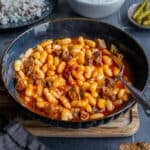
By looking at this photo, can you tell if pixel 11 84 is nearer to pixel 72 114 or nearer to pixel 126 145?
pixel 72 114

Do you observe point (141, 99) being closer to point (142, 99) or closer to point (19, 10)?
point (142, 99)

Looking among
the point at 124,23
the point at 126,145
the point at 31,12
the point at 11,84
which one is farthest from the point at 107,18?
the point at 126,145

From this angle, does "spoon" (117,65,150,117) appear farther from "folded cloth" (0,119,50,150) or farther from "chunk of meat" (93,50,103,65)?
"folded cloth" (0,119,50,150)

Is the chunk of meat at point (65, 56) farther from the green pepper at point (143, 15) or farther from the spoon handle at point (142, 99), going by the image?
the green pepper at point (143, 15)

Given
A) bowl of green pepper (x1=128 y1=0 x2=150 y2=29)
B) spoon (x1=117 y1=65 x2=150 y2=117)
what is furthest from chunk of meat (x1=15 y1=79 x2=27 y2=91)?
bowl of green pepper (x1=128 y1=0 x2=150 y2=29)

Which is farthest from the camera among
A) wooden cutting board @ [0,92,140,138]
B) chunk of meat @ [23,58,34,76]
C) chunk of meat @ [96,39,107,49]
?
chunk of meat @ [96,39,107,49]

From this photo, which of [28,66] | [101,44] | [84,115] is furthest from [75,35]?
[84,115]

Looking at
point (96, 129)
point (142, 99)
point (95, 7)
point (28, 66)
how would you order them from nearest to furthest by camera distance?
1. point (142, 99)
2. point (96, 129)
3. point (28, 66)
4. point (95, 7)
